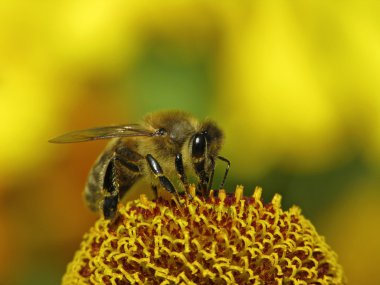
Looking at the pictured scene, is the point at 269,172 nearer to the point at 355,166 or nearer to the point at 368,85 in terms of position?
the point at 355,166

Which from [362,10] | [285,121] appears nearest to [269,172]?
[285,121]

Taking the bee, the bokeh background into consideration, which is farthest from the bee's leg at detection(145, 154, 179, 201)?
the bokeh background

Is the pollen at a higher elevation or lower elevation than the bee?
lower

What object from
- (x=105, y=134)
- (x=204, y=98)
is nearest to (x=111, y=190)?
(x=105, y=134)

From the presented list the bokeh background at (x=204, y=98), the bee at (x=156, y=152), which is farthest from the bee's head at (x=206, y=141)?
the bokeh background at (x=204, y=98)

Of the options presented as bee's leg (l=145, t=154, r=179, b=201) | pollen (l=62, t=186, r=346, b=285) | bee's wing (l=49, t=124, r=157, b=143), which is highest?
bee's wing (l=49, t=124, r=157, b=143)

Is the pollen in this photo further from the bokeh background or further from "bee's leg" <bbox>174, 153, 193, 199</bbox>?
the bokeh background

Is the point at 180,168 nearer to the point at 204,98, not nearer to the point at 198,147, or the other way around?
the point at 198,147
